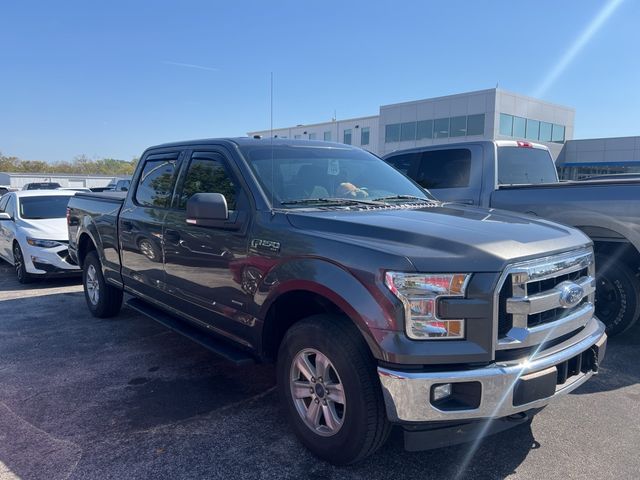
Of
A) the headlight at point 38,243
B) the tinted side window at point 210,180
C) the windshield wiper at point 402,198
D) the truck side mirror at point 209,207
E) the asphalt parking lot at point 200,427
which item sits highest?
the tinted side window at point 210,180

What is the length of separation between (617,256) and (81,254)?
21.0 feet

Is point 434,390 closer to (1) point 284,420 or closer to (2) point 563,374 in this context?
(2) point 563,374

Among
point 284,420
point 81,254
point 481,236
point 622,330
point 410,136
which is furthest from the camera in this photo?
point 410,136

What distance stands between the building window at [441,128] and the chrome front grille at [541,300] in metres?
38.9

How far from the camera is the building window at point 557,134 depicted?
42944 mm

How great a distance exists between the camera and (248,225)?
3.29 meters

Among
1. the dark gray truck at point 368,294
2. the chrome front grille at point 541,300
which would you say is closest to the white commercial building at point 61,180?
the dark gray truck at point 368,294

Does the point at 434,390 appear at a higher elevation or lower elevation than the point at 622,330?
higher

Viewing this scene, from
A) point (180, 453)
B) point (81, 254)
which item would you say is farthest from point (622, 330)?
point (81, 254)

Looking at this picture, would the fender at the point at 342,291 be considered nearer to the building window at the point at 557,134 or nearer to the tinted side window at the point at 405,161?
the tinted side window at the point at 405,161

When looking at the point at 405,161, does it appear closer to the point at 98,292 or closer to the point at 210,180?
the point at 210,180

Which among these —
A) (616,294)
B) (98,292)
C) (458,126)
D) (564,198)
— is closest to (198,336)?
(98,292)

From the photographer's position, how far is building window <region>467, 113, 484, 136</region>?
3781 cm

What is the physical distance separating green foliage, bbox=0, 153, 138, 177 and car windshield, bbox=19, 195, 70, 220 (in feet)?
174
